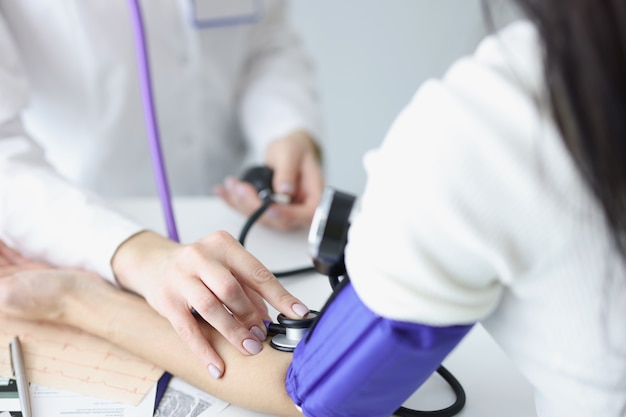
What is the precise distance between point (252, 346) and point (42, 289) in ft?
0.74

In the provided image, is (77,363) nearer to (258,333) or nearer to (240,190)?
(258,333)

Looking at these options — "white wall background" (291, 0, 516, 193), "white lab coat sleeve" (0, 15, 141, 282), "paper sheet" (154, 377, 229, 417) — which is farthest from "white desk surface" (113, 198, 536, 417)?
"white wall background" (291, 0, 516, 193)

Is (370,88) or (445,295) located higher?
(445,295)

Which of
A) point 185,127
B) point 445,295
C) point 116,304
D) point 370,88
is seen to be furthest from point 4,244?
point 370,88

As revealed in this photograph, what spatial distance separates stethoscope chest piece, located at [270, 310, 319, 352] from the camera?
0.57 metres

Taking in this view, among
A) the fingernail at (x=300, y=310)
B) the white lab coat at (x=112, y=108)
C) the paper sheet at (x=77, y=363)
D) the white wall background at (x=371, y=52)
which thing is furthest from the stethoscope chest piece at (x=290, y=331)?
the white wall background at (x=371, y=52)

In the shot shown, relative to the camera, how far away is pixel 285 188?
36.3 inches

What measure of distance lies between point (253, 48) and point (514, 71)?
0.86 metres

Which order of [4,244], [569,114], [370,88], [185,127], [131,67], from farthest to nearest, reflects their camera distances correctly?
1. [370,88]
2. [185,127]
3. [131,67]
4. [4,244]
5. [569,114]

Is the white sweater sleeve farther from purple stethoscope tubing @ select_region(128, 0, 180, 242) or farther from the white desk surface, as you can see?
purple stethoscope tubing @ select_region(128, 0, 180, 242)

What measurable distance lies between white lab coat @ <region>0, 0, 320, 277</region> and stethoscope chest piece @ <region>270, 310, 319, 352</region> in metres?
0.22

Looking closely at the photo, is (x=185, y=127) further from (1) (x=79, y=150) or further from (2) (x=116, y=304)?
(2) (x=116, y=304)

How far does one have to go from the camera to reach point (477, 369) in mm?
646

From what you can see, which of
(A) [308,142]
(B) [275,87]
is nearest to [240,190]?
(A) [308,142]
